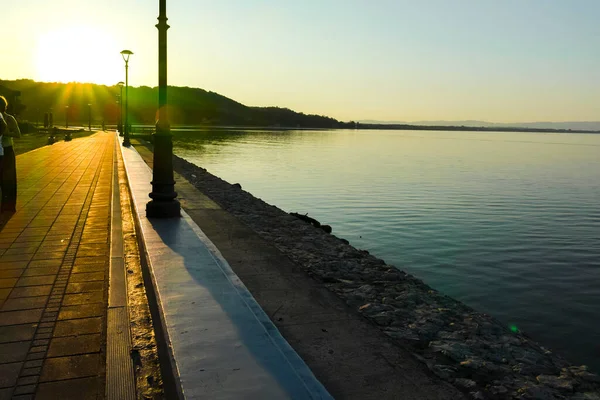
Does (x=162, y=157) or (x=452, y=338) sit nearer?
(x=452, y=338)

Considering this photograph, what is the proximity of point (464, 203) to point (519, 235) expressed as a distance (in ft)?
22.0

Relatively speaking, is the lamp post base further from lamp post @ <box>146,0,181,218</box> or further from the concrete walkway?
the concrete walkway

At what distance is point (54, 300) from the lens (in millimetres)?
4836

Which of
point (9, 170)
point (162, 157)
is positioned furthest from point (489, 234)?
point (9, 170)

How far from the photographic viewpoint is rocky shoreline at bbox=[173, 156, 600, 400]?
4.00 m

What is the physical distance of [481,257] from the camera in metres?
12.1

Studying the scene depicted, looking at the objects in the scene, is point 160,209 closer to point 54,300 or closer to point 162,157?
point 162,157

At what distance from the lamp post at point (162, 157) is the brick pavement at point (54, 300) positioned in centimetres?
93

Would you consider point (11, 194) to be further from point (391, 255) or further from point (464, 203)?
point (464, 203)

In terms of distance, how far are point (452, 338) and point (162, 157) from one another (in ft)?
18.2

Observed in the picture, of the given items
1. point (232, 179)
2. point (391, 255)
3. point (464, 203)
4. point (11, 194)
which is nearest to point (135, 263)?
point (11, 194)

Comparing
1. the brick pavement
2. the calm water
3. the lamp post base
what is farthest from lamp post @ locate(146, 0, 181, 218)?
the calm water

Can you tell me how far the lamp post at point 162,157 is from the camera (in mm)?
8000

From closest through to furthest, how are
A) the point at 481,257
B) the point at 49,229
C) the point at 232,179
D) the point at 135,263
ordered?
the point at 135,263 → the point at 49,229 → the point at 481,257 → the point at 232,179
